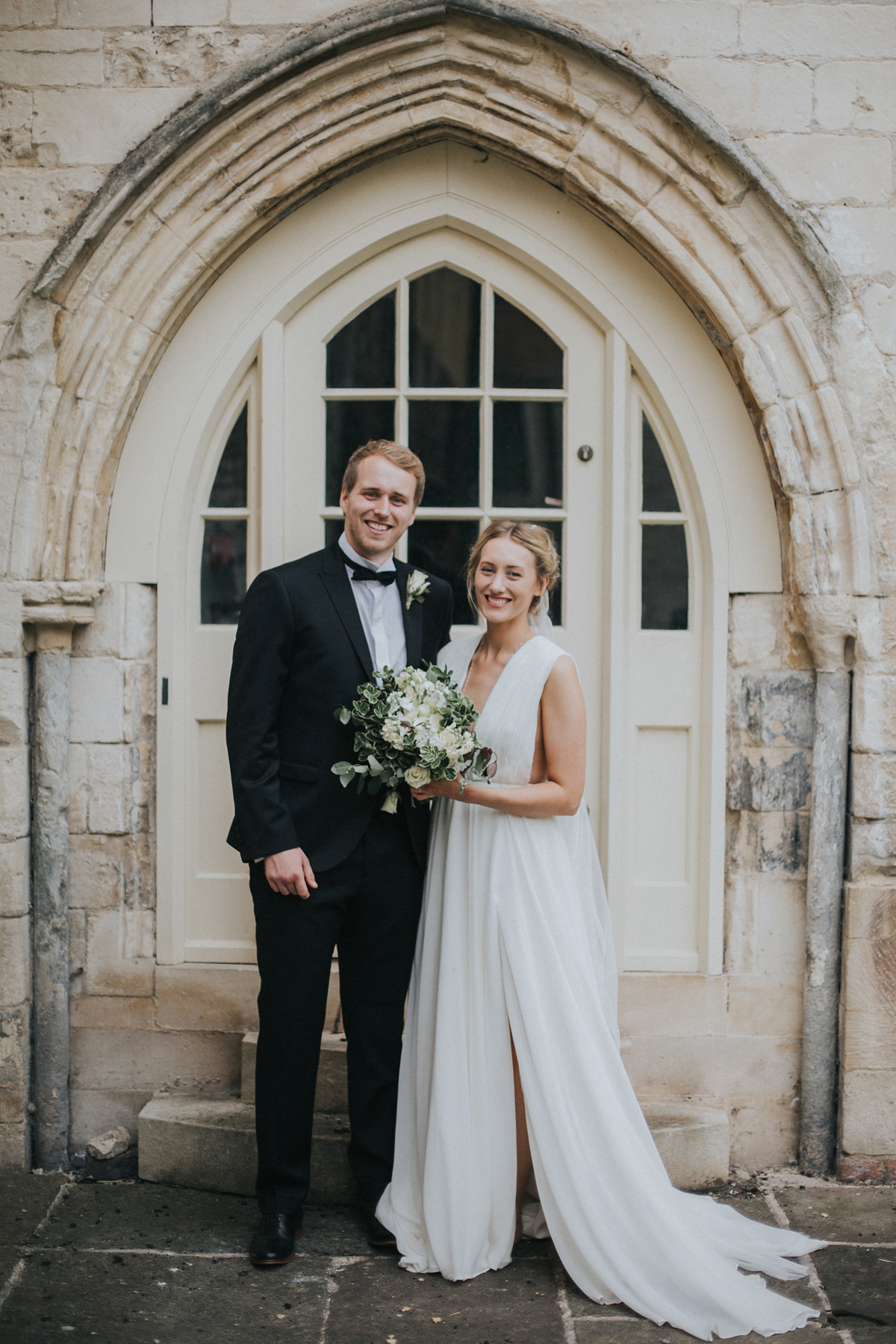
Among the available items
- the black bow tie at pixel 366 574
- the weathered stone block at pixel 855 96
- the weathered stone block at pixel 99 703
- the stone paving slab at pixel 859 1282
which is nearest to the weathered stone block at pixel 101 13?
the black bow tie at pixel 366 574

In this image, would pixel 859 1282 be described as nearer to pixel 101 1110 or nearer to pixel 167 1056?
pixel 167 1056

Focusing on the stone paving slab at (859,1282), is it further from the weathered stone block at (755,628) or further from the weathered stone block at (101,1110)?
the weathered stone block at (101,1110)

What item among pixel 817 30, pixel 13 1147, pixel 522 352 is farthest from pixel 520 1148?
pixel 817 30

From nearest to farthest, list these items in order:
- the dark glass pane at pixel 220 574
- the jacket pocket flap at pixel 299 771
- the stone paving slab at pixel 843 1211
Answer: the jacket pocket flap at pixel 299 771
the stone paving slab at pixel 843 1211
the dark glass pane at pixel 220 574

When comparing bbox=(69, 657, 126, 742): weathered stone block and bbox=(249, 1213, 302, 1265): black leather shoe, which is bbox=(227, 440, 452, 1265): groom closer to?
bbox=(249, 1213, 302, 1265): black leather shoe

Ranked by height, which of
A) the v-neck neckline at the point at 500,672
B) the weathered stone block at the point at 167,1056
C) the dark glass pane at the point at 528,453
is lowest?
the weathered stone block at the point at 167,1056

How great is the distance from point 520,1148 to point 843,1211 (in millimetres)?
1046

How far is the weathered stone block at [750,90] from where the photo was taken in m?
3.21

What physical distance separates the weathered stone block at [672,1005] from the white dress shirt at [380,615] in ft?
4.69

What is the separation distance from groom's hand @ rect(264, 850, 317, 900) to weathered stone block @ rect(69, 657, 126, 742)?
0.99 m

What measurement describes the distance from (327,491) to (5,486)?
40.4 inches

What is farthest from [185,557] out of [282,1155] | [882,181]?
[882,181]

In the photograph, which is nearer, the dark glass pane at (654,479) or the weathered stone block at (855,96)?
the weathered stone block at (855,96)

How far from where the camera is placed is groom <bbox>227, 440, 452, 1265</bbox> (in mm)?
2717
